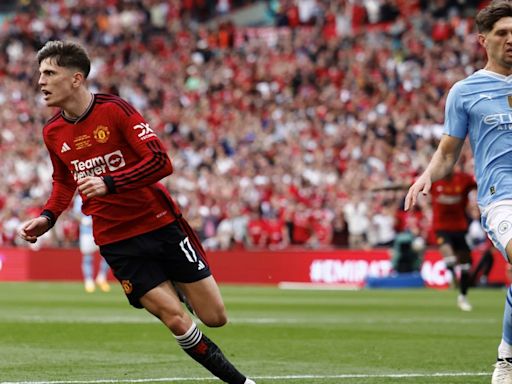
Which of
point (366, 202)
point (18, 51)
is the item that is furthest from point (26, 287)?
point (18, 51)

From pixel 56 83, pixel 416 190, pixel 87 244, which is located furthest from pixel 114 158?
pixel 87 244

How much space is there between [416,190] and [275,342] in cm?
612

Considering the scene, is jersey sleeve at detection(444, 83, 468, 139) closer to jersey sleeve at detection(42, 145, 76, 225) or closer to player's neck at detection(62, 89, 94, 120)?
player's neck at detection(62, 89, 94, 120)

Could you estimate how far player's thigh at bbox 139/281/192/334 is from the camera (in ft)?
28.1

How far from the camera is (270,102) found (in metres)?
37.1

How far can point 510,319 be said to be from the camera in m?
8.94

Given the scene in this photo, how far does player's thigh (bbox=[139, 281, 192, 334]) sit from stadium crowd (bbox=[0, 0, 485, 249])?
751 inches

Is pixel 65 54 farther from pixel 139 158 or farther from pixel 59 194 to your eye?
pixel 59 194

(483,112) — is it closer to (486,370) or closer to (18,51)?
(486,370)

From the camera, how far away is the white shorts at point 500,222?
8391 mm

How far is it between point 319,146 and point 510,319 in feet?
81.4

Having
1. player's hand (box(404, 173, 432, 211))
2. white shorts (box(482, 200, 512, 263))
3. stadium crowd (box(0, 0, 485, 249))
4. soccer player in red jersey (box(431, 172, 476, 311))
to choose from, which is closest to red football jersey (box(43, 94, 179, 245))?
player's hand (box(404, 173, 432, 211))

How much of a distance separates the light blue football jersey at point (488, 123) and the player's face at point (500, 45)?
6 cm

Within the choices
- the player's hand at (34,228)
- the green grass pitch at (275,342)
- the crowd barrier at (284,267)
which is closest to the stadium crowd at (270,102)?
the crowd barrier at (284,267)
